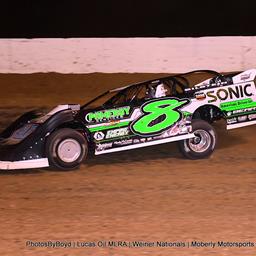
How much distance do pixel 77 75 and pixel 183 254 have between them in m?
12.2

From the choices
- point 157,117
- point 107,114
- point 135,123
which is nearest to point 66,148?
point 107,114

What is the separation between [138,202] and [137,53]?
1017 cm

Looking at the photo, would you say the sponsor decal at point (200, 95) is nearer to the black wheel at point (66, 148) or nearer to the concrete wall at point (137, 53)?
the black wheel at point (66, 148)

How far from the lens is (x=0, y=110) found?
566 inches

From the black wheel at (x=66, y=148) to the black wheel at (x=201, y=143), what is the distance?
156cm

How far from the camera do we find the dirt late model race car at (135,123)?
28.5 ft

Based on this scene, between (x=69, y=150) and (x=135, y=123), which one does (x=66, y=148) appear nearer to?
(x=69, y=150)

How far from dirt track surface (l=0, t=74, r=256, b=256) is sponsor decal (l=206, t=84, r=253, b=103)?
0.92 m

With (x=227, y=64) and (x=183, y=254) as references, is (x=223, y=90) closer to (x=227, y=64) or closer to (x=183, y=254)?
(x=183, y=254)

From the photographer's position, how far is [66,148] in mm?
8789
